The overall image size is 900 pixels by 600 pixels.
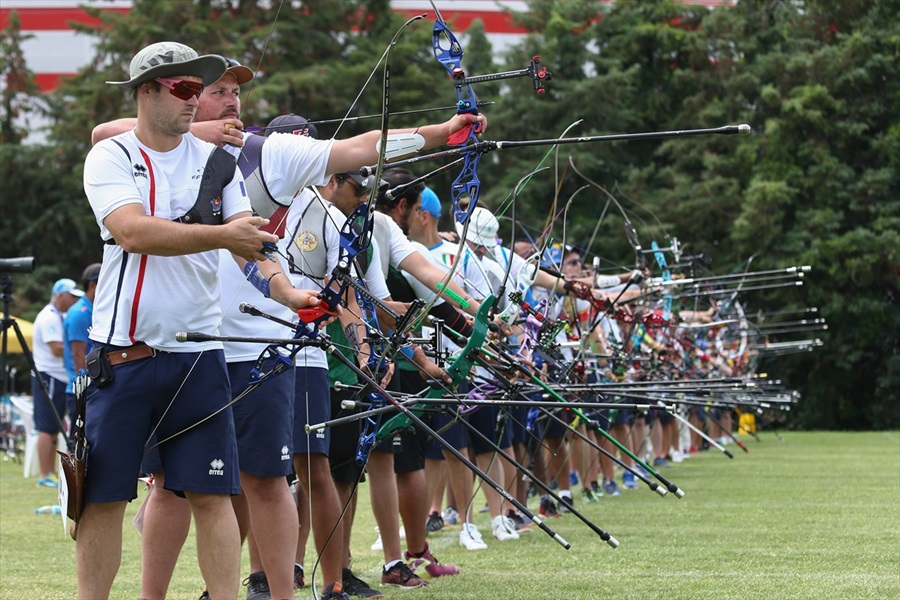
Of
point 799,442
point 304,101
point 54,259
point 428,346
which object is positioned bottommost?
point 799,442

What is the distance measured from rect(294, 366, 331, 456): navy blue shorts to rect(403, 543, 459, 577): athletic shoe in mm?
1063

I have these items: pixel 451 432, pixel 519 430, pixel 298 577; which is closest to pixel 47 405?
pixel 519 430

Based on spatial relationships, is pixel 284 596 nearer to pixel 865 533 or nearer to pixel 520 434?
pixel 865 533

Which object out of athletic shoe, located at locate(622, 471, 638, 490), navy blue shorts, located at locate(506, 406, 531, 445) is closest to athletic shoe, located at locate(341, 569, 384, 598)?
navy blue shorts, located at locate(506, 406, 531, 445)

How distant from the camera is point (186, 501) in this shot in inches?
168

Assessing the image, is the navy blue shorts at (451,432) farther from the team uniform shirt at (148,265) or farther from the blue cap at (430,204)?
the team uniform shirt at (148,265)

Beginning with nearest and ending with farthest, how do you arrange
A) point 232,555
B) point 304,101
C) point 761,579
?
point 232,555 < point 761,579 < point 304,101

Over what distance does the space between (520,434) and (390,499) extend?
364cm

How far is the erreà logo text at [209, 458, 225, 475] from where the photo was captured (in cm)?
394

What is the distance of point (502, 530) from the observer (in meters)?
7.58

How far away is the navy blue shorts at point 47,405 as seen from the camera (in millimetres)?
11758

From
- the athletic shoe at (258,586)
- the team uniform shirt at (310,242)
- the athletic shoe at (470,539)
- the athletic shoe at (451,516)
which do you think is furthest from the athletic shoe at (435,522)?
the team uniform shirt at (310,242)

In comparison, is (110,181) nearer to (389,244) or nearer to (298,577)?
(389,244)

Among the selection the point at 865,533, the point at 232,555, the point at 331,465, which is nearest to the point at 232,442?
the point at 232,555
